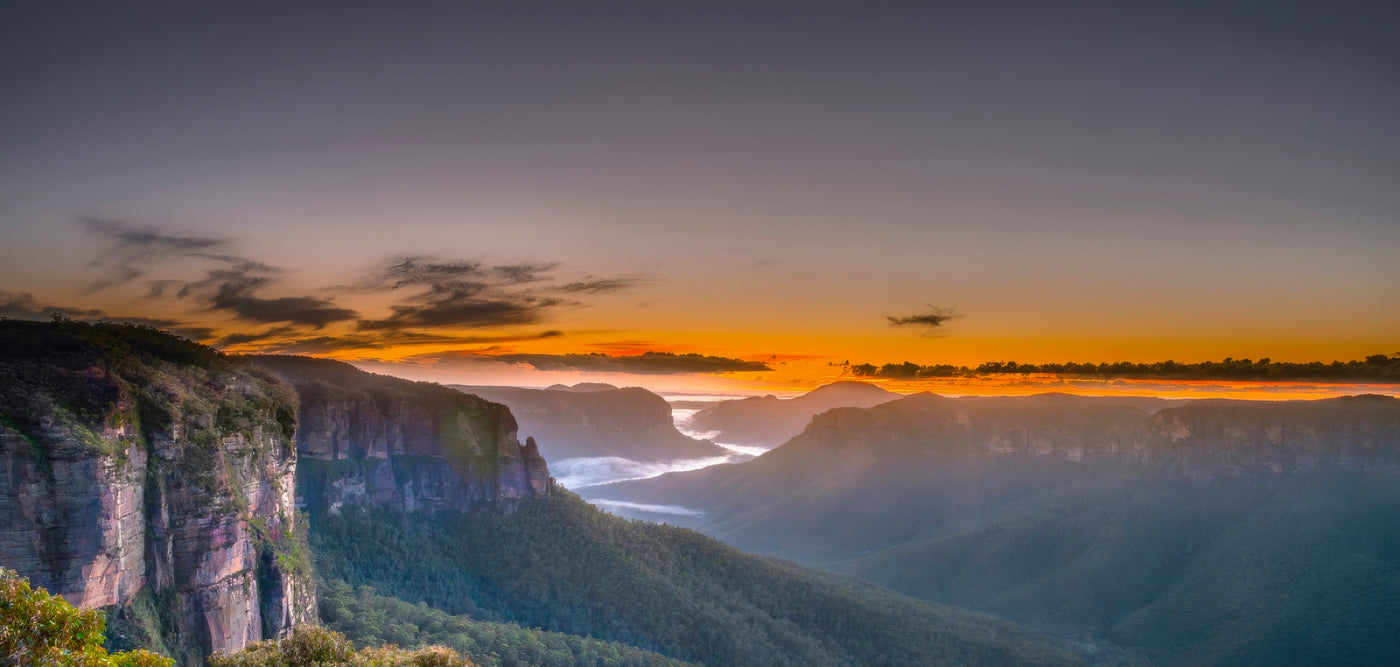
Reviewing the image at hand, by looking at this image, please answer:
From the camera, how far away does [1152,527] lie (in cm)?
13475

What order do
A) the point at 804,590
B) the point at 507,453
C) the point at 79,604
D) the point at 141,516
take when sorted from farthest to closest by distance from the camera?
the point at 507,453 < the point at 804,590 < the point at 141,516 < the point at 79,604

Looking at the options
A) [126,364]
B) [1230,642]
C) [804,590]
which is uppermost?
[126,364]

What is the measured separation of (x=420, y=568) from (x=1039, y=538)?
113529mm

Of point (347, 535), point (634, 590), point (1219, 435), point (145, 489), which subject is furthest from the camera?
point (1219, 435)

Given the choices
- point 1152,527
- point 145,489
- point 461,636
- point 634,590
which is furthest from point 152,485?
point 1152,527

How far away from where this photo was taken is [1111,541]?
133 m

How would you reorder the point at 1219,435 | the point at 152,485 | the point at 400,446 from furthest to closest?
the point at 1219,435
the point at 400,446
the point at 152,485

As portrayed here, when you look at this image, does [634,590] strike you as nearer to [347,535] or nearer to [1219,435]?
[347,535]

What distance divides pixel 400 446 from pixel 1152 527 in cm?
13049

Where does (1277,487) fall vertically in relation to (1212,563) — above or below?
above

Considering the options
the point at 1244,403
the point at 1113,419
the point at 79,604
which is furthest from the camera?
the point at 1113,419

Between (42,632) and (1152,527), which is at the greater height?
(42,632)

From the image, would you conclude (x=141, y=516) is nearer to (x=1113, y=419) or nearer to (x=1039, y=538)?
(x=1039, y=538)

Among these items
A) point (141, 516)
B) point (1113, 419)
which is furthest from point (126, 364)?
point (1113, 419)
